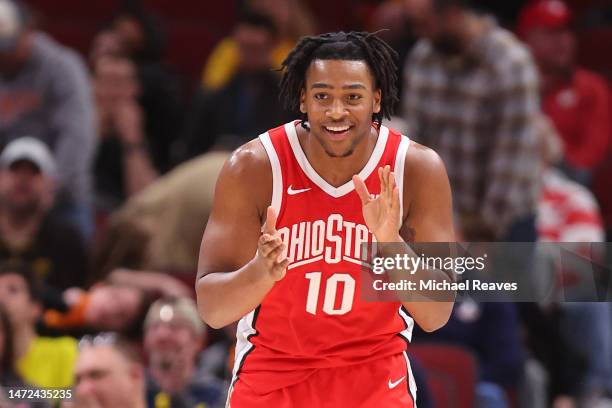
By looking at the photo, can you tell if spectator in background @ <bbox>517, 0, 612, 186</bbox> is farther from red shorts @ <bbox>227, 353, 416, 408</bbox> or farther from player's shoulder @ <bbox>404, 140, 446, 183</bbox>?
red shorts @ <bbox>227, 353, 416, 408</bbox>

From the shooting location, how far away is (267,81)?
728 centimetres

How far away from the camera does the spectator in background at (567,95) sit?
7707mm

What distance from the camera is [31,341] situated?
5.70 m

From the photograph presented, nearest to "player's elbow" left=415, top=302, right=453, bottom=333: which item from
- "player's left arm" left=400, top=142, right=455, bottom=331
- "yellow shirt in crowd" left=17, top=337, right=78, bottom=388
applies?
"player's left arm" left=400, top=142, right=455, bottom=331

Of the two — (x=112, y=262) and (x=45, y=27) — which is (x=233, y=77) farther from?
(x=45, y=27)

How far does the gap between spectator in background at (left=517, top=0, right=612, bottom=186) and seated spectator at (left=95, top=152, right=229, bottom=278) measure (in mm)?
2361

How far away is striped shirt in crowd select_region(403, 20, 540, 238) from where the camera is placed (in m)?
6.57

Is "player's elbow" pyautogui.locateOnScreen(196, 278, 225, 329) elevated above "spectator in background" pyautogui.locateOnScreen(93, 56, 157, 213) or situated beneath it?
situated beneath

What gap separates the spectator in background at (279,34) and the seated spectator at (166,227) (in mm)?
1172

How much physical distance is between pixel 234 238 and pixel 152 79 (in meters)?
4.61

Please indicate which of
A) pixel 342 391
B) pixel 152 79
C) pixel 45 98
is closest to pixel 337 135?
pixel 342 391

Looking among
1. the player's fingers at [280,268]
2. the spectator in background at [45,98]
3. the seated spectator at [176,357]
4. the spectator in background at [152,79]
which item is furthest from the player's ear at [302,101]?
the spectator in background at [152,79]

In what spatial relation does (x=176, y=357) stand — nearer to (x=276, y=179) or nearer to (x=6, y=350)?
(x=6, y=350)

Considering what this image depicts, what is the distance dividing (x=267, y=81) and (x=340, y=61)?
3931 millimetres
